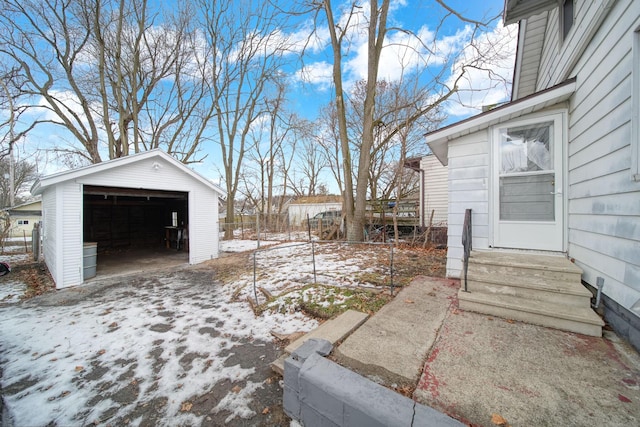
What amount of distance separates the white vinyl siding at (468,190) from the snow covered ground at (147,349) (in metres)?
1.88

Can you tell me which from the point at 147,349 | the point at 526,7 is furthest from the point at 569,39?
the point at 147,349

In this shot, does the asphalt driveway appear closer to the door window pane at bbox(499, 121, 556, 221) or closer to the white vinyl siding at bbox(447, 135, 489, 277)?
the white vinyl siding at bbox(447, 135, 489, 277)

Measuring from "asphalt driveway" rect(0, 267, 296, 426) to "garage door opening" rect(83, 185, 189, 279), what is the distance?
414cm

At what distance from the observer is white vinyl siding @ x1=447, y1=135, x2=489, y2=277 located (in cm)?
397

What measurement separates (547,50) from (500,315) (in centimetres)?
574

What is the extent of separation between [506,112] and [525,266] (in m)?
2.25

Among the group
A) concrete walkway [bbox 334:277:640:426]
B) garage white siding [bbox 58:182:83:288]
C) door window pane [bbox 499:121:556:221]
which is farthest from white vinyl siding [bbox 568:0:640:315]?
garage white siding [bbox 58:182:83:288]

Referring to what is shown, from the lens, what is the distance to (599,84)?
2.60 meters

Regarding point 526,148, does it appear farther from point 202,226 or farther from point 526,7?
point 202,226

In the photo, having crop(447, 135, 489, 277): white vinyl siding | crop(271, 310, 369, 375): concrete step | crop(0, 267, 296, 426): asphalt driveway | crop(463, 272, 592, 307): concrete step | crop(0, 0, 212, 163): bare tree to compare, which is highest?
crop(0, 0, 212, 163): bare tree

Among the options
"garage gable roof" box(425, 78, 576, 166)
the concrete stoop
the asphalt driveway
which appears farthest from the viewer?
"garage gable roof" box(425, 78, 576, 166)

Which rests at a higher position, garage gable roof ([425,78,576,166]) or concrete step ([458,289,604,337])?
garage gable roof ([425,78,576,166])

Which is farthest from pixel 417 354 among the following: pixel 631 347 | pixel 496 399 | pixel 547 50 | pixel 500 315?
pixel 547 50

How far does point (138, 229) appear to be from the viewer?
41.8ft
